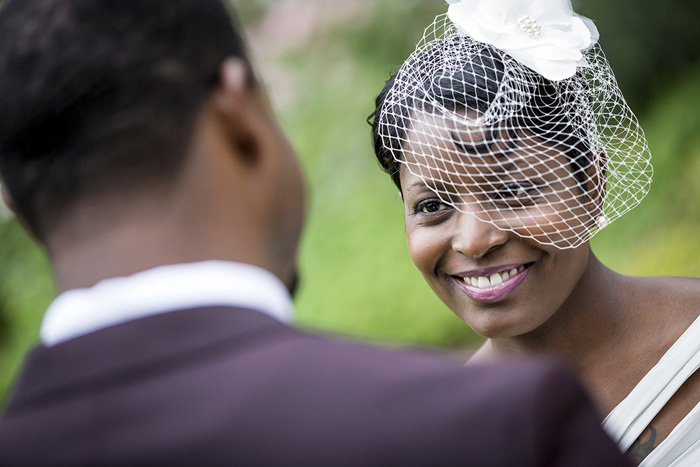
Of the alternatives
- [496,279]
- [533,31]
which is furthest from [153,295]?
[533,31]

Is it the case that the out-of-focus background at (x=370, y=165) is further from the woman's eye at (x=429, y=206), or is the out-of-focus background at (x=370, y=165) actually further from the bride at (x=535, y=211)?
the woman's eye at (x=429, y=206)

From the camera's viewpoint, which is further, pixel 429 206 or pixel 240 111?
pixel 429 206

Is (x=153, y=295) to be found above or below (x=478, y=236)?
above

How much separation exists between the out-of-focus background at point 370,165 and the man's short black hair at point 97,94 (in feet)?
20.9

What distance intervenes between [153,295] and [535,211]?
188cm

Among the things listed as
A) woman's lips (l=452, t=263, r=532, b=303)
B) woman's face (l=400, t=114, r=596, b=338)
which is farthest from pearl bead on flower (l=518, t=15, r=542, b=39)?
woman's lips (l=452, t=263, r=532, b=303)

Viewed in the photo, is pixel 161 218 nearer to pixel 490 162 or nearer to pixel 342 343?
pixel 342 343

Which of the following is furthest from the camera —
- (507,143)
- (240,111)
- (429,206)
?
(429,206)

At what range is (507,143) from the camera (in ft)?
9.31

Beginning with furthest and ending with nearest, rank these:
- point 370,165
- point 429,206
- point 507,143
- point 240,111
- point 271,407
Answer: point 370,165 → point 429,206 → point 507,143 → point 240,111 → point 271,407

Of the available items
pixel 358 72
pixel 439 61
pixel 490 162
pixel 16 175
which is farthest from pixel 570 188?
pixel 358 72

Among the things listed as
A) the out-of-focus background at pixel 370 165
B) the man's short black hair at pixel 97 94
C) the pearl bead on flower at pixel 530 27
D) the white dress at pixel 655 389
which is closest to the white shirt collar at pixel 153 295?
the man's short black hair at pixel 97 94

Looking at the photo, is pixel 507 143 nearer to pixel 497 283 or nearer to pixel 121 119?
pixel 497 283

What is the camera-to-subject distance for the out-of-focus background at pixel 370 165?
7352mm
